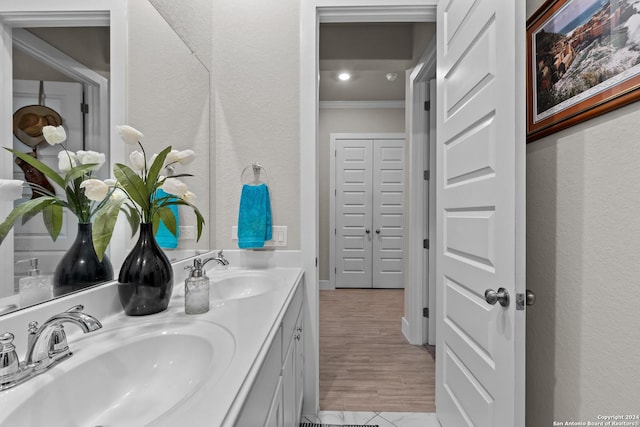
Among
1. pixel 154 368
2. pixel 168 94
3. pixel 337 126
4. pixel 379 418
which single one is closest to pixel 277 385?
pixel 154 368

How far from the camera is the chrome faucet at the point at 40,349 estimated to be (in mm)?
575

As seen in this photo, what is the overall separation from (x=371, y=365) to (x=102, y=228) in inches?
84.3

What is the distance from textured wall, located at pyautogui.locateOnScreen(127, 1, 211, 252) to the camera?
117 centimetres

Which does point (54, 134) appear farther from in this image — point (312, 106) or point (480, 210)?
point (480, 210)

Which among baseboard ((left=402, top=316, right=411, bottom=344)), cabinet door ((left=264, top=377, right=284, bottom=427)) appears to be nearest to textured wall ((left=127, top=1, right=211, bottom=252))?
cabinet door ((left=264, top=377, right=284, bottom=427))

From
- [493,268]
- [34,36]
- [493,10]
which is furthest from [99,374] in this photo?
[493,10]

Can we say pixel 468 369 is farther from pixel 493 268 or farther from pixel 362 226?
pixel 362 226

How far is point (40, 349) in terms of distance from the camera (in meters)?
0.64

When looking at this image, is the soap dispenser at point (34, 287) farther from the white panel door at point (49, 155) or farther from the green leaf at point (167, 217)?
the green leaf at point (167, 217)

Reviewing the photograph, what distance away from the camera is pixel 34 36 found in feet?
2.43

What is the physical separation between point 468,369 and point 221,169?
1617 mm

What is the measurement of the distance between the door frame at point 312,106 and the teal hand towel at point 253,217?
0.72 feet

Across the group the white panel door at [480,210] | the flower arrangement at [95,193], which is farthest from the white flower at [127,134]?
the white panel door at [480,210]

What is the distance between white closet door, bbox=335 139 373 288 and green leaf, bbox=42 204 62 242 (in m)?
4.03
